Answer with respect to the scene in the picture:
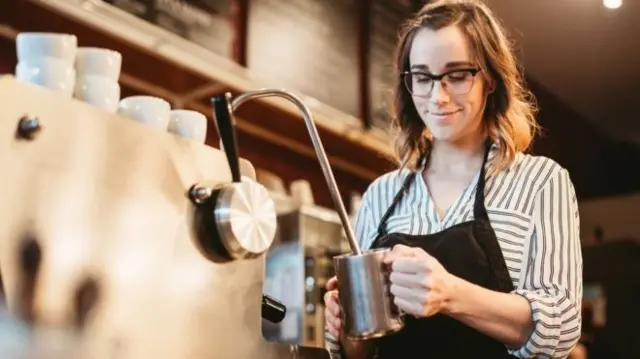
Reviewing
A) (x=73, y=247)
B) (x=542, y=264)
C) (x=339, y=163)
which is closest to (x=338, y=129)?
(x=339, y=163)

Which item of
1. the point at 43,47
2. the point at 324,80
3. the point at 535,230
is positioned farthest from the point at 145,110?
the point at 324,80

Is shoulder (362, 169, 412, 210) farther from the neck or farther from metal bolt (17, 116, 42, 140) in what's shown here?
metal bolt (17, 116, 42, 140)

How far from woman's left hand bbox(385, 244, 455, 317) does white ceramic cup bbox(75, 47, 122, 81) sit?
348 millimetres

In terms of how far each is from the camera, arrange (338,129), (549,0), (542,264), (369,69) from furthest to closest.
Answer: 1. (549,0)
2. (369,69)
3. (338,129)
4. (542,264)

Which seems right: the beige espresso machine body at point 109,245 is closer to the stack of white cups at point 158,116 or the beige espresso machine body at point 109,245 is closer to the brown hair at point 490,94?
the stack of white cups at point 158,116

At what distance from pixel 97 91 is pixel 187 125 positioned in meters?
0.13

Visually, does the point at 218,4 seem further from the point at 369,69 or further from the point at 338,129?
the point at 369,69

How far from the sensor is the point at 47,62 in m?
0.75

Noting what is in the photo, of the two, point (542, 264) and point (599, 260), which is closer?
point (542, 264)

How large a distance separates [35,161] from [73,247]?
78mm

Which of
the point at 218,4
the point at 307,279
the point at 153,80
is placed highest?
the point at 218,4

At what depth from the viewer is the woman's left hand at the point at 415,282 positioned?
82 cm

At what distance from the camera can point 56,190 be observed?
651 mm

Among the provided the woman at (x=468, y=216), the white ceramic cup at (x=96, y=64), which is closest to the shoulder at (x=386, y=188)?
the woman at (x=468, y=216)
